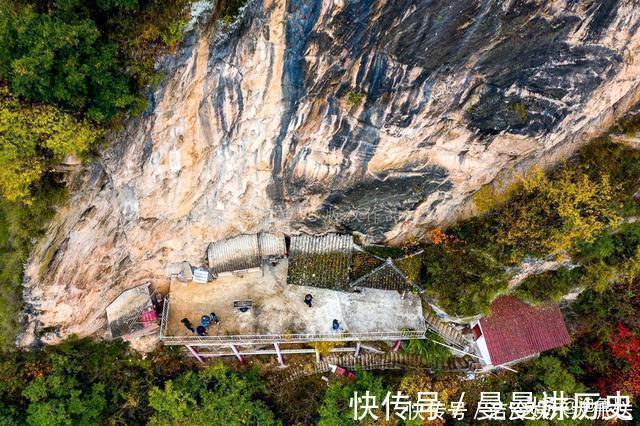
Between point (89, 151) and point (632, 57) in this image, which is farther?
point (89, 151)

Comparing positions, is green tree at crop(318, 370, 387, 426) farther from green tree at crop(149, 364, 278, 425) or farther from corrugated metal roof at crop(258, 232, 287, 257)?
corrugated metal roof at crop(258, 232, 287, 257)

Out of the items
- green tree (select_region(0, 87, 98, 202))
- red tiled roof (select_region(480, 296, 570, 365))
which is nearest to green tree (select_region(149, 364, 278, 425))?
red tiled roof (select_region(480, 296, 570, 365))

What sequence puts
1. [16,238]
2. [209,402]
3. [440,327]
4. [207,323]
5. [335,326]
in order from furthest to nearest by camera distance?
[440,327]
[209,402]
[207,323]
[335,326]
[16,238]

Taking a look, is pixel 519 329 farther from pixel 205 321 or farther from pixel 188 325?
pixel 188 325

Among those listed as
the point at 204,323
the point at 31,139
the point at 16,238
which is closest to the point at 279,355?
the point at 204,323

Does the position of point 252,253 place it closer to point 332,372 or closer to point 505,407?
point 332,372

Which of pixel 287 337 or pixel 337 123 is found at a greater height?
pixel 337 123

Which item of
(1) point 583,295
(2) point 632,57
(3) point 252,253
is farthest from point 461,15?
(1) point 583,295

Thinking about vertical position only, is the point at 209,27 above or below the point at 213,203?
above

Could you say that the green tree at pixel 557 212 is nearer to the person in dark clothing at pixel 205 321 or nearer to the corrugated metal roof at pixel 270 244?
the corrugated metal roof at pixel 270 244
